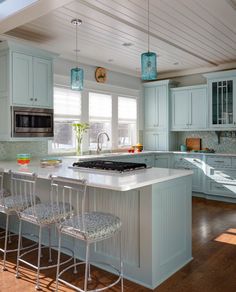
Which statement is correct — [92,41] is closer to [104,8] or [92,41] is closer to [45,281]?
[104,8]

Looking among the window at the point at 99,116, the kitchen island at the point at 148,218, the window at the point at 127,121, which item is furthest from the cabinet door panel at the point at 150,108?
the kitchen island at the point at 148,218

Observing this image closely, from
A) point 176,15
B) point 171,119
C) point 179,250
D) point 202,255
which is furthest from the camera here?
point 171,119

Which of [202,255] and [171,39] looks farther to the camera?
[171,39]

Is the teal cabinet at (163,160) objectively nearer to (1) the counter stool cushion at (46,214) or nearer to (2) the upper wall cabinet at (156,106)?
(2) the upper wall cabinet at (156,106)

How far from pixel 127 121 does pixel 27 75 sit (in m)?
2.93

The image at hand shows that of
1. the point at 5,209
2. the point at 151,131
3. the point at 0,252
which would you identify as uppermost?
the point at 151,131

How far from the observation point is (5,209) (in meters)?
2.88

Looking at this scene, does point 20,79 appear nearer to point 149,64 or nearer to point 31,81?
point 31,81

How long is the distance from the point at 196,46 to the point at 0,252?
4.02 m

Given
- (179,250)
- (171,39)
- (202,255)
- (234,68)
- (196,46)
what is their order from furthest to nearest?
(234,68) → (196,46) → (171,39) → (202,255) → (179,250)

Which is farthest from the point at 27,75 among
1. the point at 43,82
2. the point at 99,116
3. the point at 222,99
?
the point at 222,99

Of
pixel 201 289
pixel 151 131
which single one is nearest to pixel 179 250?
pixel 201 289

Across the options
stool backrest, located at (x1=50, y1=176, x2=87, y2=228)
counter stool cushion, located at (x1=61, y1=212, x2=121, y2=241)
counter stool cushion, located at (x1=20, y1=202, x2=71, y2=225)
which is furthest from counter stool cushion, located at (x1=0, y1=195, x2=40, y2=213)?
counter stool cushion, located at (x1=61, y1=212, x2=121, y2=241)

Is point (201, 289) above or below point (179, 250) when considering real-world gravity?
below
